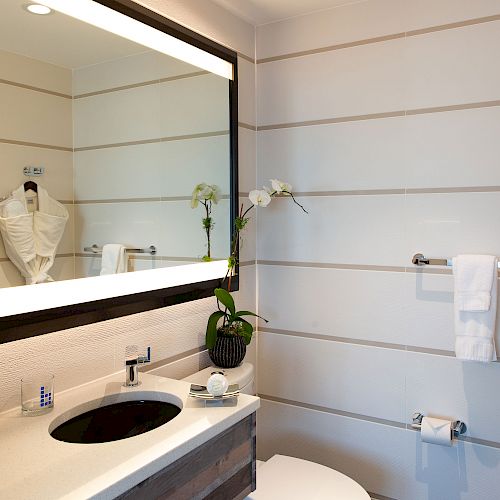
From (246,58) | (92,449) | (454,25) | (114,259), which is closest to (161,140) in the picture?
(114,259)

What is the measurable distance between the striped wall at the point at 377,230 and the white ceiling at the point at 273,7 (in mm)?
48

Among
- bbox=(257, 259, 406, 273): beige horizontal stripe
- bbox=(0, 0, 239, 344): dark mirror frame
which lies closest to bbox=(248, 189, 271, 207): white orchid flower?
bbox=(0, 0, 239, 344): dark mirror frame

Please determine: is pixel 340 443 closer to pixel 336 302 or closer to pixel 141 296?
pixel 336 302

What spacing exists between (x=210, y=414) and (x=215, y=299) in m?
0.79

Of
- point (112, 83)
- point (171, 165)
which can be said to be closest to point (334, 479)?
point (171, 165)

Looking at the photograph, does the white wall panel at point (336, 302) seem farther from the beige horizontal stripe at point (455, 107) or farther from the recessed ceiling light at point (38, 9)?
the recessed ceiling light at point (38, 9)

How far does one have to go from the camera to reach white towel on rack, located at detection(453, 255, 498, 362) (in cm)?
175

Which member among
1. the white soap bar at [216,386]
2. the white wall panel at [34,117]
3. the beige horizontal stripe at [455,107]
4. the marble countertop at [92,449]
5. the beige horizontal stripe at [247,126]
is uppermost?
the beige horizontal stripe at [247,126]

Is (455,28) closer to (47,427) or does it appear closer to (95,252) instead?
(95,252)

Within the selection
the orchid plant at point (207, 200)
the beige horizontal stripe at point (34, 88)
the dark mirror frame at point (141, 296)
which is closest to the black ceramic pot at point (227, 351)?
the dark mirror frame at point (141, 296)

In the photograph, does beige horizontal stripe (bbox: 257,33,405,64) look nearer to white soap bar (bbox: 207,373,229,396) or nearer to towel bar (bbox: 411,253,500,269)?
towel bar (bbox: 411,253,500,269)

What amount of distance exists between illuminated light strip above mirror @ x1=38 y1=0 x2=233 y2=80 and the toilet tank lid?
1.16 m

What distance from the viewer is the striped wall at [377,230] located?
1.85m

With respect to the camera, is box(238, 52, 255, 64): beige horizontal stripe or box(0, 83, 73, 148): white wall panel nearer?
box(0, 83, 73, 148): white wall panel
